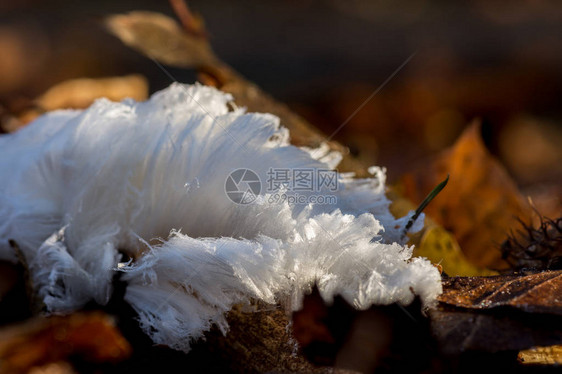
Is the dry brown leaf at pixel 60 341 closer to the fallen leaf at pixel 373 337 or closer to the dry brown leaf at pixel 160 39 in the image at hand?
the fallen leaf at pixel 373 337

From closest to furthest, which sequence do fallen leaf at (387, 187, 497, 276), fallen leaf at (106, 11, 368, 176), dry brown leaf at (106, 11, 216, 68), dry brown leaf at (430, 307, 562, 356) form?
dry brown leaf at (430, 307, 562, 356) < fallen leaf at (387, 187, 497, 276) < fallen leaf at (106, 11, 368, 176) < dry brown leaf at (106, 11, 216, 68)

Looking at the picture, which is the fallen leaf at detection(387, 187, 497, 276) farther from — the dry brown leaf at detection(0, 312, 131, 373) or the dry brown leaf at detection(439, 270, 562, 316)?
the dry brown leaf at detection(0, 312, 131, 373)

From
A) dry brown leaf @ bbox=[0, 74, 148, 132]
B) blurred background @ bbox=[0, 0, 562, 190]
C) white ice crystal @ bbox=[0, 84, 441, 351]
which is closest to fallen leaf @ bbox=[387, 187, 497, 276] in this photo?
white ice crystal @ bbox=[0, 84, 441, 351]

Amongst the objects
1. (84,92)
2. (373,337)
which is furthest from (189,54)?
(373,337)

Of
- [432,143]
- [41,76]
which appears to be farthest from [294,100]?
[41,76]

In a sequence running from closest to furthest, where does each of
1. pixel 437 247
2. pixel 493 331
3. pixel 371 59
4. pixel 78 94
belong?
pixel 493 331
pixel 437 247
pixel 78 94
pixel 371 59

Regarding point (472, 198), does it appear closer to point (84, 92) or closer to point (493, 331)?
point (493, 331)

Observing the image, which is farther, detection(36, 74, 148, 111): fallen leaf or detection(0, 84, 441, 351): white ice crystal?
detection(36, 74, 148, 111): fallen leaf
